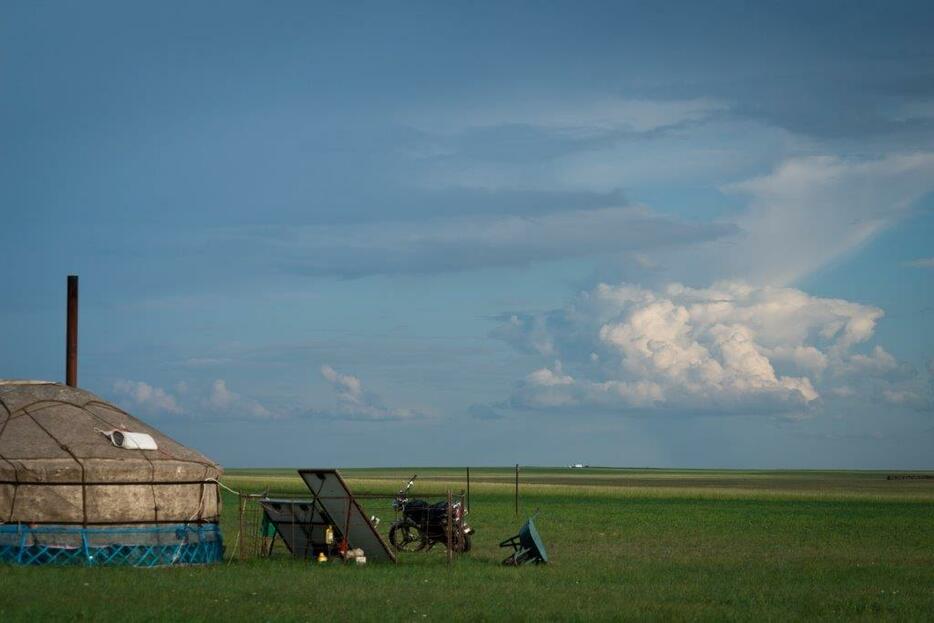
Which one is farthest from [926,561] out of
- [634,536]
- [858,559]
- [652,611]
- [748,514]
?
[748,514]

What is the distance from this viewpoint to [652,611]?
1667 centimetres

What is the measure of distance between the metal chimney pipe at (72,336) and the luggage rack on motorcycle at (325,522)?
5.74m

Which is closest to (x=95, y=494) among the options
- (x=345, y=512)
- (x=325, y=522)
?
(x=325, y=522)

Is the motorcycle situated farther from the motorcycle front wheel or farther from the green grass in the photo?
the green grass

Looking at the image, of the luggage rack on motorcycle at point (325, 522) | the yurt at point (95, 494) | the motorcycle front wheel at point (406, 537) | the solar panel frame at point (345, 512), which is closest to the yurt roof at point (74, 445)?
the yurt at point (95, 494)

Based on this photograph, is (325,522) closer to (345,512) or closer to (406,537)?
(345,512)

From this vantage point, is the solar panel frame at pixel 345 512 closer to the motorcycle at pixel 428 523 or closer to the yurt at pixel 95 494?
the motorcycle at pixel 428 523

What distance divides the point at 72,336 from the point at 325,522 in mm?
7736

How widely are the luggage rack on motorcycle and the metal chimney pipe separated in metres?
5.74

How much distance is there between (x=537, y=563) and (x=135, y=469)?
7617 millimetres

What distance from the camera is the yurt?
70.6ft

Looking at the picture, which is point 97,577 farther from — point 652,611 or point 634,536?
point 634,536

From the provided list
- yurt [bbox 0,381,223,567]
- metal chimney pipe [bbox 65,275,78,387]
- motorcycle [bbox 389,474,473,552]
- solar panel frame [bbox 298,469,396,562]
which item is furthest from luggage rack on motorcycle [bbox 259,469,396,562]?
metal chimney pipe [bbox 65,275,78,387]

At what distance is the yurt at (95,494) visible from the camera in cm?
2153
